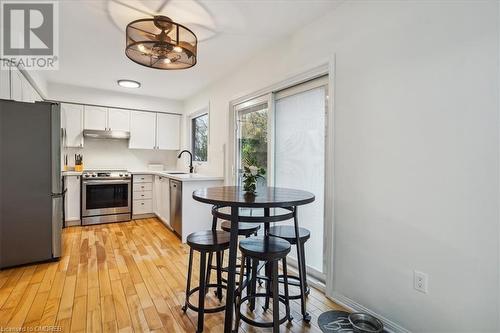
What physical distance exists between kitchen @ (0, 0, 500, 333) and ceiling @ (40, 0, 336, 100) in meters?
0.02

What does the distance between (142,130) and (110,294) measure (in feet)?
12.3

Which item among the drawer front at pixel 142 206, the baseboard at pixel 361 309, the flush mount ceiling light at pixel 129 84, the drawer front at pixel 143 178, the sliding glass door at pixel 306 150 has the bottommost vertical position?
the baseboard at pixel 361 309

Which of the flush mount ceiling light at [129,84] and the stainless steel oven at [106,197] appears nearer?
the flush mount ceiling light at [129,84]

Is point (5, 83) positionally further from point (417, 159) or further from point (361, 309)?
point (361, 309)

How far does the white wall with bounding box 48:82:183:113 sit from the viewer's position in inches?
179

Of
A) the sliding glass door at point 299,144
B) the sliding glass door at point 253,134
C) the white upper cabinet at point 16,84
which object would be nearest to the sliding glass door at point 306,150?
the sliding glass door at point 299,144

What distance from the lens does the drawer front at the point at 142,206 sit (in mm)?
4914

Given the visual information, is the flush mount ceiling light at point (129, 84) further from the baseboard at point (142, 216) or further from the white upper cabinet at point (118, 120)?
the baseboard at point (142, 216)

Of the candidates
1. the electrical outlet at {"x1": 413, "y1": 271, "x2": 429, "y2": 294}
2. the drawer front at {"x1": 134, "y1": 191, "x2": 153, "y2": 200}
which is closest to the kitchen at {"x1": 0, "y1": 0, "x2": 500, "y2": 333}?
the electrical outlet at {"x1": 413, "y1": 271, "x2": 429, "y2": 294}

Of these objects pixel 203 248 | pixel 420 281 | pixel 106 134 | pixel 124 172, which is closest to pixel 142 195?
pixel 124 172

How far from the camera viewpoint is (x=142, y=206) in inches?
196

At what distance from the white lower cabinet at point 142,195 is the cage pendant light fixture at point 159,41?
3.16m

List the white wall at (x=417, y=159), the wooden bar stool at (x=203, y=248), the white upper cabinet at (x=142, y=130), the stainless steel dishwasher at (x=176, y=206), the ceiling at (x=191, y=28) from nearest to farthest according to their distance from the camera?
1. the white wall at (x=417, y=159)
2. the wooden bar stool at (x=203, y=248)
3. the ceiling at (x=191, y=28)
4. the stainless steel dishwasher at (x=176, y=206)
5. the white upper cabinet at (x=142, y=130)

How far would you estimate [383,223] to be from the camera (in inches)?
71.0
